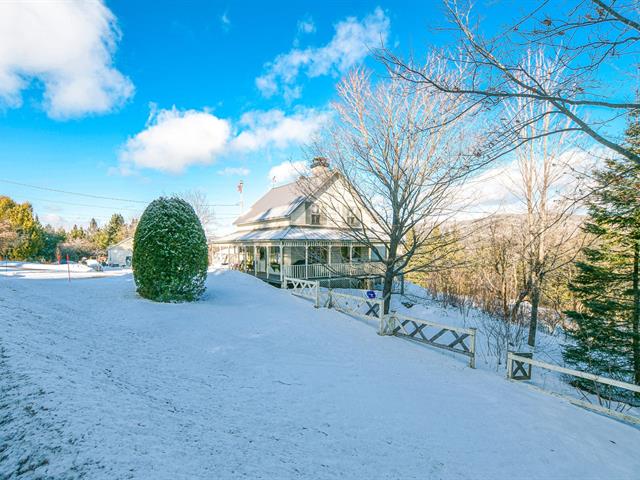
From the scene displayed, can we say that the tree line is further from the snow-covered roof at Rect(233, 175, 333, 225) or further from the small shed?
the snow-covered roof at Rect(233, 175, 333, 225)

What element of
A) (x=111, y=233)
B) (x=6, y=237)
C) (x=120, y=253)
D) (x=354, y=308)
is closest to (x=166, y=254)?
(x=354, y=308)

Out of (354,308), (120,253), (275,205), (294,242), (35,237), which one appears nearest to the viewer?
(354,308)

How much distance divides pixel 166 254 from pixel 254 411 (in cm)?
722

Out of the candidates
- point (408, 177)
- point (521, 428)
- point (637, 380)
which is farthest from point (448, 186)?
point (637, 380)

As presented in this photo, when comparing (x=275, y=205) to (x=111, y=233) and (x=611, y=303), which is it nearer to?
(x=611, y=303)

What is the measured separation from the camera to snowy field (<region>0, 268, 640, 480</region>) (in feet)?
7.95

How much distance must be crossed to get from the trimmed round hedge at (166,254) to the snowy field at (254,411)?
2.00m

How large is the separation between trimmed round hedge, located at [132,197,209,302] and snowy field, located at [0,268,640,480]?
2.00 meters

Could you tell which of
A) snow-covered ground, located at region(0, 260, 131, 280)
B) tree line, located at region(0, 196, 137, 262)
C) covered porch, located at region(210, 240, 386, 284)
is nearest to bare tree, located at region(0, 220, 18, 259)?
tree line, located at region(0, 196, 137, 262)

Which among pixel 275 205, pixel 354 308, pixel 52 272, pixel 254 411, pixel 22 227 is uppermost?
pixel 275 205

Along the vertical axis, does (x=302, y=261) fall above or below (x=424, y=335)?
above

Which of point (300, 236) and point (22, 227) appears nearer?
point (300, 236)

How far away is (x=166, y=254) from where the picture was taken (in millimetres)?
9367

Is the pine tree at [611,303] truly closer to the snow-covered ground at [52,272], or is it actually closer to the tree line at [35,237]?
the snow-covered ground at [52,272]
